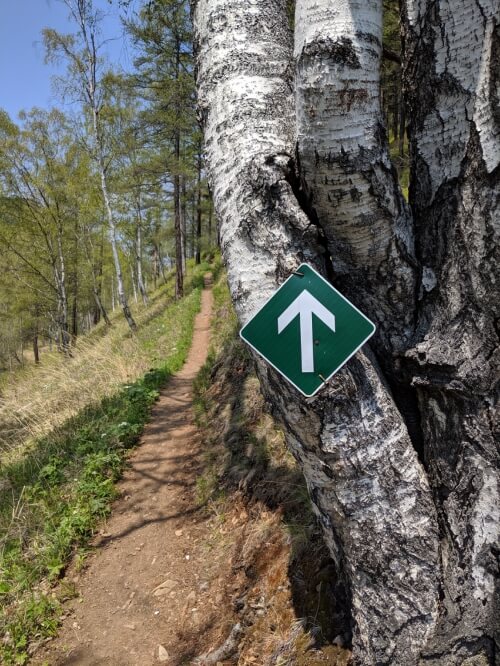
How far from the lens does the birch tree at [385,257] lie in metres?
1.39

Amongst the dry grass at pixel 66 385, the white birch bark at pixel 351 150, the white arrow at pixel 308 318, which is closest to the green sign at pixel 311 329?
the white arrow at pixel 308 318

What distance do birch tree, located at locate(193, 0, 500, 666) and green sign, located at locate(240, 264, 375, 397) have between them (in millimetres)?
103

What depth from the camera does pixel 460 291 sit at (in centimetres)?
150

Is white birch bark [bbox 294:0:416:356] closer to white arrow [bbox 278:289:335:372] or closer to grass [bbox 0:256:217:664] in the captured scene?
white arrow [bbox 278:289:335:372]

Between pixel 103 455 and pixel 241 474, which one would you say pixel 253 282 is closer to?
pixel 241 474

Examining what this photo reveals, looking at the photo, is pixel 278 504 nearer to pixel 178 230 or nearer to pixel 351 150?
pixel 351 150

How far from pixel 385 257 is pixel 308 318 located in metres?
0.40

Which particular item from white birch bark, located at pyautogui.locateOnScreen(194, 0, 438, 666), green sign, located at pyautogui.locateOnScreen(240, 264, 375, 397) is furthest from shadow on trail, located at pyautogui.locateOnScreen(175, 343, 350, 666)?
green sign, located at pyautogui.locateOnScreen(240, 264, 375, 397)

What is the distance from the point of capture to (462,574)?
1.54m

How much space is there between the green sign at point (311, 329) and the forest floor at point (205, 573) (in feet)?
4.81

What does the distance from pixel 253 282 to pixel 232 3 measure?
1.05 metres

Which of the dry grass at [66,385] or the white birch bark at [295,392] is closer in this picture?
the white birch bark at [295,392]

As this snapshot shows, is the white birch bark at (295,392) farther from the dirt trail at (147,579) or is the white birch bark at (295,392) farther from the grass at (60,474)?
the grass at (60,474)

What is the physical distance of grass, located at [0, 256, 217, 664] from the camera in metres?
3.48
